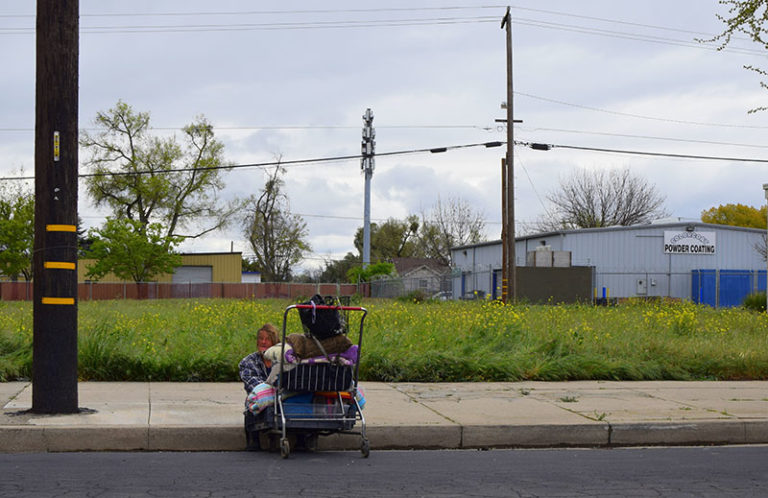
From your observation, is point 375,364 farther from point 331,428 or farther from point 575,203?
point 575,203

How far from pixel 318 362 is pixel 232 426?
4.23ft

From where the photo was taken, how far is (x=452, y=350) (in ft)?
41.1

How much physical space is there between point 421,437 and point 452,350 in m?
4.38

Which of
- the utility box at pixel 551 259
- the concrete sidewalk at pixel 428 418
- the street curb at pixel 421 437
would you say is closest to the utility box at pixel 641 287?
the utility box at pixel 551 259

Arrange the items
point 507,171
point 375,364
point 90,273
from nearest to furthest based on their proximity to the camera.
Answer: point 375,364, point 507,171, point 90,273

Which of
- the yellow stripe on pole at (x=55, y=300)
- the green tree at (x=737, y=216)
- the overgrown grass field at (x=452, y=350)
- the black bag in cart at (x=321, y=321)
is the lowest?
the overgrown grass field at (x=452, y=350)

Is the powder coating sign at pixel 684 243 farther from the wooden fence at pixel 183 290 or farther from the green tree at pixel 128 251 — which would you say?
the green tree at pixel 128 251

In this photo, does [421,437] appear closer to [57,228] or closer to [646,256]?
[57,228]

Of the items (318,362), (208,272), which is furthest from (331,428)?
(208,272)

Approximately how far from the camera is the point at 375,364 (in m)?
11.8

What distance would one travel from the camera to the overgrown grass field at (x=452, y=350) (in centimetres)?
1122

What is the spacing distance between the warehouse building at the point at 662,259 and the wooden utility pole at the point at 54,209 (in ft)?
122

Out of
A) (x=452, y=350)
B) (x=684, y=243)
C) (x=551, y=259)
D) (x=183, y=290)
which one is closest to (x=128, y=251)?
(x=183, y=290)

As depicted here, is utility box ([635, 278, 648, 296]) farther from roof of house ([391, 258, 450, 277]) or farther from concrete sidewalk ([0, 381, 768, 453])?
concrete sidewalk ([0, 381, 768, 453])
